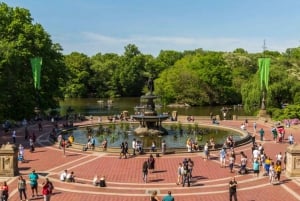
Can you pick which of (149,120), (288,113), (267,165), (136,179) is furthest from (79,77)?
(267,165)

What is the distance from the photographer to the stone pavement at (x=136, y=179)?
71.7 feet

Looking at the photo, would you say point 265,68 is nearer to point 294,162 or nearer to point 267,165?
point 294,162

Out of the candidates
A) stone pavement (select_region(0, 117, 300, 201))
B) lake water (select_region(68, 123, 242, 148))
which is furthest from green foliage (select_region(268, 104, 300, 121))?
stone pavement (select_region(0, 117, 300, 201))

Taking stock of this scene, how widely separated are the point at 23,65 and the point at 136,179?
130 feet

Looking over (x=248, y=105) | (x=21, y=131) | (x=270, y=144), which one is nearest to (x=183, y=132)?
(x=270, y=144)

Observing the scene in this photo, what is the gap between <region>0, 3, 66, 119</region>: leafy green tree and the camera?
53.9 meters

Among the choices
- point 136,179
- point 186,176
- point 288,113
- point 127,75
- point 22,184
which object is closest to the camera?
point 22,184

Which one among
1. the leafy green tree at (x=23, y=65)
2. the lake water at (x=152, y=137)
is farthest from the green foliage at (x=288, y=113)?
the leafy green tree at (x=23, y=65)

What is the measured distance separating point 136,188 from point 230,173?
21.5ft

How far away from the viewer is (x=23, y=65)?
196 ft

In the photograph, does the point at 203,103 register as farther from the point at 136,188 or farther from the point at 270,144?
the point at 136,188

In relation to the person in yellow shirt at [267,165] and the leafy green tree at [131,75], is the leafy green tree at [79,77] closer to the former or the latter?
the leafy green tree at [131,75]

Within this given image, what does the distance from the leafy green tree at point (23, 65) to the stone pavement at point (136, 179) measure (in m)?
22.6

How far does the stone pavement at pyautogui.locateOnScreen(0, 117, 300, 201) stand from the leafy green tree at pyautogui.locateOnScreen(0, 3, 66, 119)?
22572 mm
